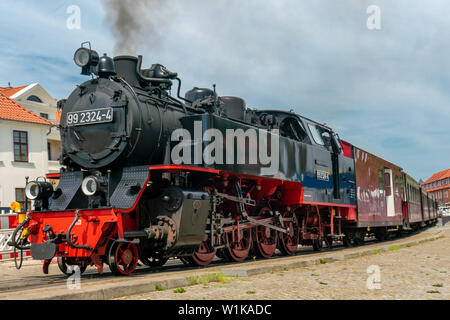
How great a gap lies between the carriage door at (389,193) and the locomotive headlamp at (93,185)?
12618mm

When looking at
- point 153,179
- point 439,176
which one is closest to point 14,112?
point 153,179

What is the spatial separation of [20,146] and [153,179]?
20.8 m

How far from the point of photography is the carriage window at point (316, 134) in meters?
12.3

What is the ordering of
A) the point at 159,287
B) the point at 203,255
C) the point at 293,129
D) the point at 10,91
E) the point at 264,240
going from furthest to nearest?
the point at 10,91
the point at 293,129
the point at 264,240
the point at 203,255
the point at 159,287

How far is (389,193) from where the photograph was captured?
18062 mm

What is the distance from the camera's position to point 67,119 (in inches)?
336

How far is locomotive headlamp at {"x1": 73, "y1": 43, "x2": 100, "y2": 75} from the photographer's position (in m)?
8.38

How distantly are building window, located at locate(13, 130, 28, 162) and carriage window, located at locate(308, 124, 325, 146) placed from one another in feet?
62.1

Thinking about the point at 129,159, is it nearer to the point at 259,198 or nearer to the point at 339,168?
the point at 259,198

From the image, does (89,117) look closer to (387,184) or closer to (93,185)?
(93,185)

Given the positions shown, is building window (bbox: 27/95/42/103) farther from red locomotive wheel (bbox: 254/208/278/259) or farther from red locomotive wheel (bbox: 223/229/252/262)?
red locomotive wheel (bbox: 223/229/252/262)

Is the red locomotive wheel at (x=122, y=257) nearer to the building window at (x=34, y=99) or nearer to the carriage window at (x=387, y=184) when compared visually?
the carriage window at (x=387, y=184)

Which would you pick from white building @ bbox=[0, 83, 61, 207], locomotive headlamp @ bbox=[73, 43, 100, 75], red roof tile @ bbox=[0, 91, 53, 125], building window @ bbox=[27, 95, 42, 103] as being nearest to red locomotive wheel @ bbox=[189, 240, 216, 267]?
locomotive headlamp @ bbox=[73, 43, 100, 75]
